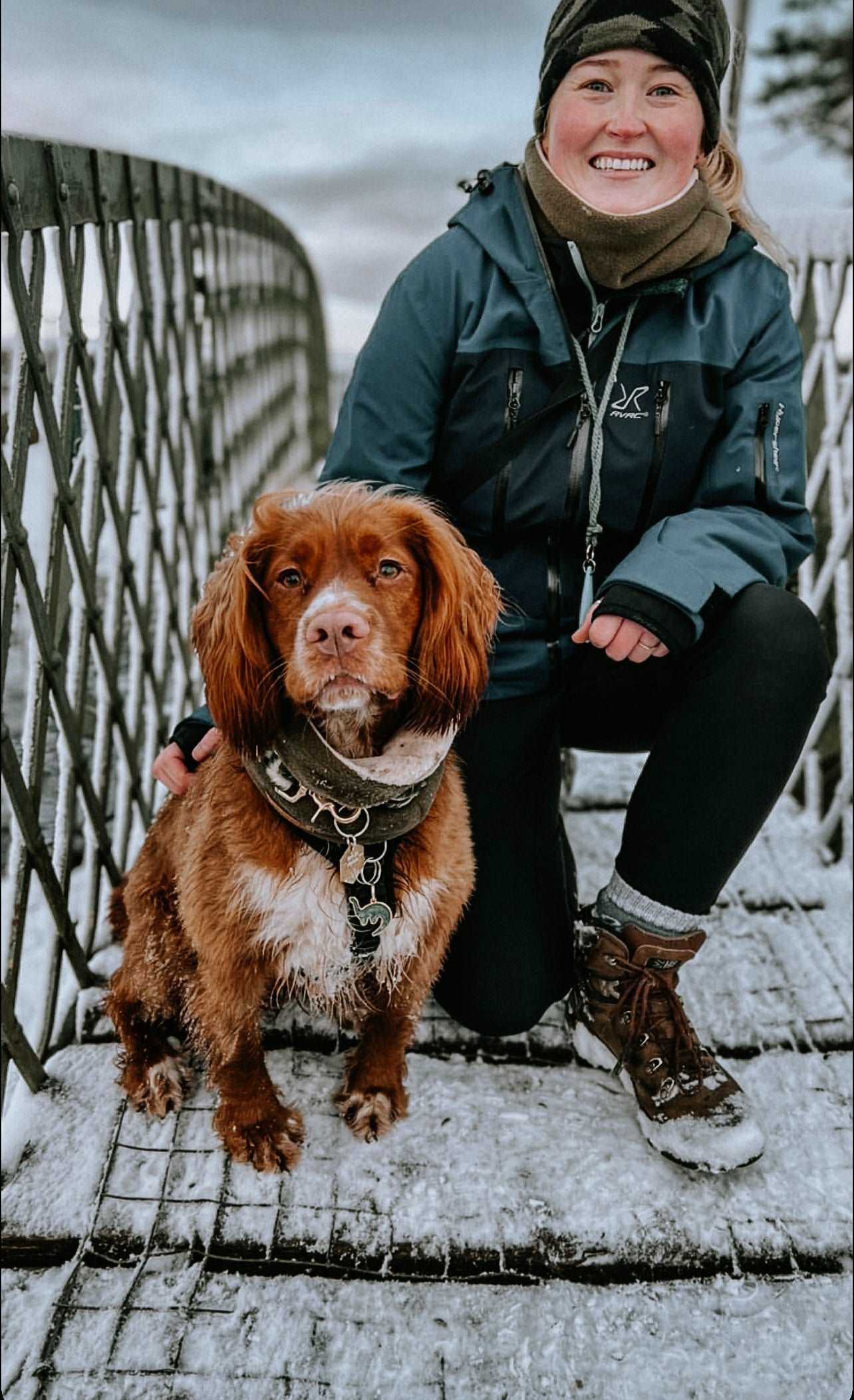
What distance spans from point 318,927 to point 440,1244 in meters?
0.55

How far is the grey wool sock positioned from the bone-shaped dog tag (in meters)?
0.61

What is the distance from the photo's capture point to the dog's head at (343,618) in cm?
146

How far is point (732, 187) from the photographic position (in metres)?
1.85

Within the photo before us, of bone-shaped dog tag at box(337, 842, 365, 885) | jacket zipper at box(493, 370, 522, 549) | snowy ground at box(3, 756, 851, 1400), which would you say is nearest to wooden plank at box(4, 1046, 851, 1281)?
snowy ground at box(3, 756, 851, 1400)

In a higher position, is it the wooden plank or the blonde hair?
the blonde hair

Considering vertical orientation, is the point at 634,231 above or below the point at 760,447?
above

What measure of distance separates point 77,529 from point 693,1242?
180cm

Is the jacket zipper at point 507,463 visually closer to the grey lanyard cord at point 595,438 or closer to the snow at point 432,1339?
the grey lanyard cord at point 595,438

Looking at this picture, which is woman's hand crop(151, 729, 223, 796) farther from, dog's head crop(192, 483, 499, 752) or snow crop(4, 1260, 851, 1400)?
snow crop(4, 1260, 851, 1400)

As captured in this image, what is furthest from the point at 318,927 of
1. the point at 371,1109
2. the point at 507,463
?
the point at 507,463

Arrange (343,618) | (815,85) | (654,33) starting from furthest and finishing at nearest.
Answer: (815,85) < (654,33) < (343,618)

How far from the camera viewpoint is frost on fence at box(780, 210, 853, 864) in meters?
2.77

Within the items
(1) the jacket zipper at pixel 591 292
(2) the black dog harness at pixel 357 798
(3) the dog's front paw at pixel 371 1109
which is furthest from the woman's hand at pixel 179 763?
(1) the jacket zipper at pixel 591 292

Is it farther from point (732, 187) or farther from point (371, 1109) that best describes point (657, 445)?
point (371, 1109)
